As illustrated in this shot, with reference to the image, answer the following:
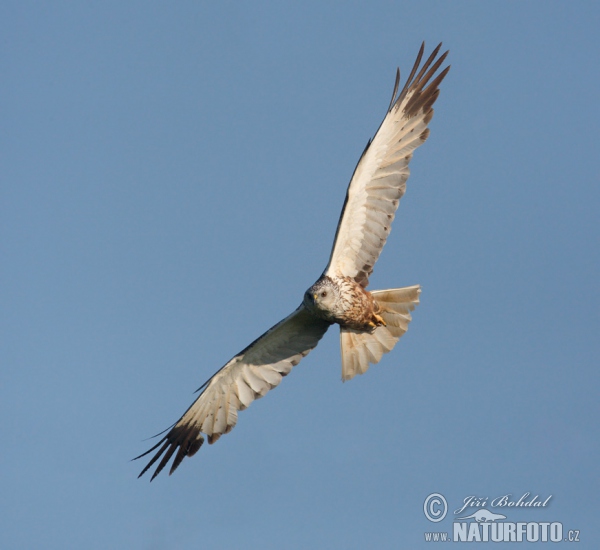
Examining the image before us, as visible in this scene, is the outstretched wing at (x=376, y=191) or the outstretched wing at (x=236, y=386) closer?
the outstretched wing at (x=376, y=191)

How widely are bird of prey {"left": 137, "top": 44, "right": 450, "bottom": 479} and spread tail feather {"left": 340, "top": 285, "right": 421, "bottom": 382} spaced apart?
13 millimetres

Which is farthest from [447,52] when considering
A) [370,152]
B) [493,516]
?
[493,516]

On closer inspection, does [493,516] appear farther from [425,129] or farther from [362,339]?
[425,129]

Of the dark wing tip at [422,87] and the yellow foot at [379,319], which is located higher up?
the dark wing tip at [422,87]

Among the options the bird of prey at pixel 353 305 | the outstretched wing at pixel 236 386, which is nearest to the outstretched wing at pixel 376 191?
the bird of prey at pixel 353 305

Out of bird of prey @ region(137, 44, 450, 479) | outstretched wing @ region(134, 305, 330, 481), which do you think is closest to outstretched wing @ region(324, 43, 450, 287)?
bird of prey @ region(137, 44, 450, 479)

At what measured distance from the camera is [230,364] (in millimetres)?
16125

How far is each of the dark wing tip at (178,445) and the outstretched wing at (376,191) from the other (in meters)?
2.98

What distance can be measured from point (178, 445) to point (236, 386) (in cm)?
111

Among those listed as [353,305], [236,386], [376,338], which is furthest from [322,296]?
[236,386]

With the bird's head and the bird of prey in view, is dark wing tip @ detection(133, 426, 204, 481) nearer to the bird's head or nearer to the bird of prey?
the bird of prey

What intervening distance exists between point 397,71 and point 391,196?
1660 millimetres

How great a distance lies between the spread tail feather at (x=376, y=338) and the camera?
15.7 meters

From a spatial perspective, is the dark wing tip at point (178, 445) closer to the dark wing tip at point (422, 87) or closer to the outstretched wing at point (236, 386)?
the outstretched wing at point (236, 386)
